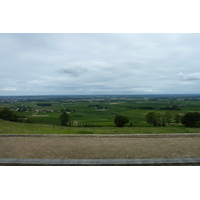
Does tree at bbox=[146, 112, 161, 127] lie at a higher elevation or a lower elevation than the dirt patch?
lower

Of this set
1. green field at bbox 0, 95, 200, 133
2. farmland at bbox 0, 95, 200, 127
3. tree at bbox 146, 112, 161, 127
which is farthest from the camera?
farmland at bbox 0, 95, 200, 127

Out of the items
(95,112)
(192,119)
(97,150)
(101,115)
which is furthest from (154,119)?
(95,112)

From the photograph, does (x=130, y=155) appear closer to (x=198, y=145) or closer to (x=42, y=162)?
(x=42, y=162)

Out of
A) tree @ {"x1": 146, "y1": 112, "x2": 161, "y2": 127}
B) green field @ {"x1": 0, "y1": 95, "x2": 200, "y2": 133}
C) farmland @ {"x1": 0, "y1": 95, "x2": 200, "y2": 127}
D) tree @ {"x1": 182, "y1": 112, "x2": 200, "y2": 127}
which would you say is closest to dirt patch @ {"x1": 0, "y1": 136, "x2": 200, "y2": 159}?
green field @ {"x1": 0, "y1": 95, "x2": 200, "y2": 133}

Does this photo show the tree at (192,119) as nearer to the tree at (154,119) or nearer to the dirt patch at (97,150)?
the tree at (154,119)

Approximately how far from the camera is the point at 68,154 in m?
7.20

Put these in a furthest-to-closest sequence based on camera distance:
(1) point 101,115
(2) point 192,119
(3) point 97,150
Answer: (1) point 101,115, (2) point 192,119, (3) point 97,150

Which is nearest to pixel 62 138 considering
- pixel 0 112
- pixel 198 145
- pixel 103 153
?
pixel 103 153

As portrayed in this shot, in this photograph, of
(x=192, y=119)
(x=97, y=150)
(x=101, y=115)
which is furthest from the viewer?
(x=101, y=115)

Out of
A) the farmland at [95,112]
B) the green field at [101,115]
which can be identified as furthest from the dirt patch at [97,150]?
the farmland at [95,112]

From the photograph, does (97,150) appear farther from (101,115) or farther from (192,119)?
(101,115)

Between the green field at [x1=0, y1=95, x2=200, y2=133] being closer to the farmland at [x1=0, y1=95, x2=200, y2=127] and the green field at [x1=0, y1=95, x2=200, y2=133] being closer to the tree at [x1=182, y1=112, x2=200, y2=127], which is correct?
the farmland at [x1=0, y1=95, x2=200, y2=127]

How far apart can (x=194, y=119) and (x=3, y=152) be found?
92.5 ft

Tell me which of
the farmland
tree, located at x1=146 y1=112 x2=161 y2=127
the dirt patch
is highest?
the dirt patch
